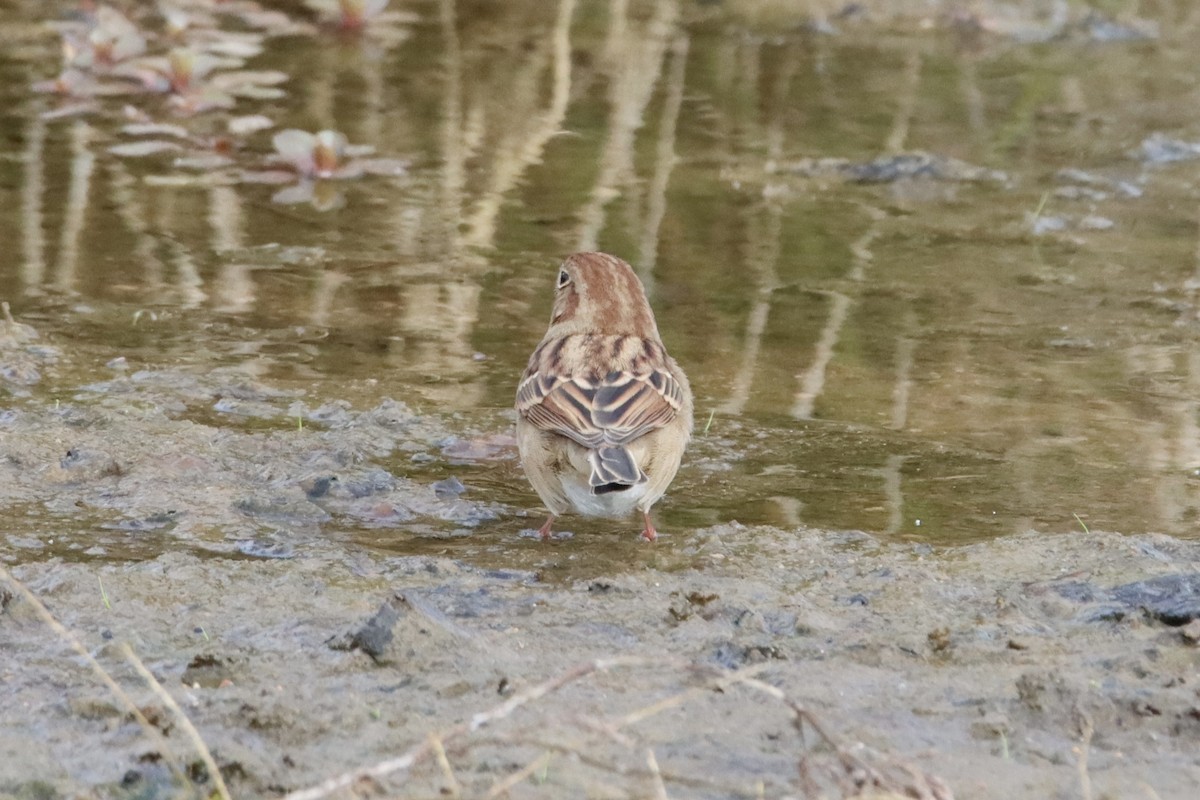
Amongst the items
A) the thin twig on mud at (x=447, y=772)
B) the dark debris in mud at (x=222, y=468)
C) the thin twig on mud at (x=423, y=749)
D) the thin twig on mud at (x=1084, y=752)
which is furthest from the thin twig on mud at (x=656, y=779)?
the dark debris in mud at (x=222, y=468)

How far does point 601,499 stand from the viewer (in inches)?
231

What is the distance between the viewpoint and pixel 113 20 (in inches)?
473

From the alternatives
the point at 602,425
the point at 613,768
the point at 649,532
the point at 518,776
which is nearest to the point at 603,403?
the point at 602,425

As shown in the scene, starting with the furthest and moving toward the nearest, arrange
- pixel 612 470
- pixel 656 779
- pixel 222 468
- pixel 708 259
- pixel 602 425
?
pixel 708 259 → pixel 222 468 → pixel 602 425 → pixel 612 470 → pixel 656 779

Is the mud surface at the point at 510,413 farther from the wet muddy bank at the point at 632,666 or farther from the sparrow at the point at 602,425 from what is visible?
the sparrow at the point at 602,425

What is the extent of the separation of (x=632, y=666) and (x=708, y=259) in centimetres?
488

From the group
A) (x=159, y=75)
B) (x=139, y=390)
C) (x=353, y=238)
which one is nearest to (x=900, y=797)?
(x=139, y=390)

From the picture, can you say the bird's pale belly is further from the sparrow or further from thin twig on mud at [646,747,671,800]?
thin twig on mud at [646,747,671,800]

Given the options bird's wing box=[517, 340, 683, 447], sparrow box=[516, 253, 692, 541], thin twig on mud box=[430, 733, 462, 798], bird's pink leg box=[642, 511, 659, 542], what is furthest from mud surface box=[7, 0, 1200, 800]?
bird's wing box=[517, 340, 683, 447]

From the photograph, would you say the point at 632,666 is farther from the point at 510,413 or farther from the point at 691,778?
the point at 510,413

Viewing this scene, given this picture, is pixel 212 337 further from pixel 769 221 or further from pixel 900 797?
pixel 900 797

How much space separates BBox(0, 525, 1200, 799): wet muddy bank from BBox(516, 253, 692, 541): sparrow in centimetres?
30

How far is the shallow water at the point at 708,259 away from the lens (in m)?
6.52

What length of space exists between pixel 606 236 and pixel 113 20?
4.83 meters
